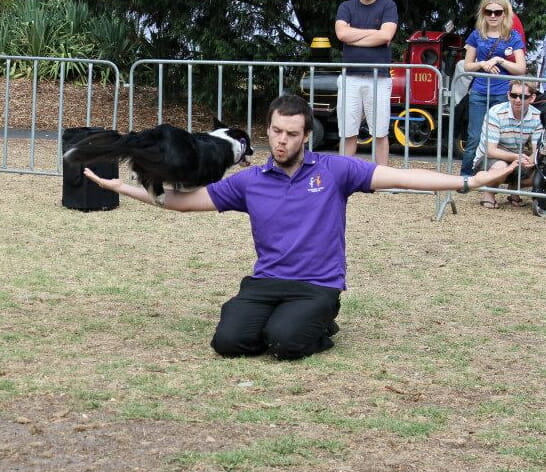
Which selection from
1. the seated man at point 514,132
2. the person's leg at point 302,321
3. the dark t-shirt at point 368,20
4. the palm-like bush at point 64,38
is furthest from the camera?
the palm-like bush at point 64,38

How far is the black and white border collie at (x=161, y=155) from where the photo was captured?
A: 5.77 m

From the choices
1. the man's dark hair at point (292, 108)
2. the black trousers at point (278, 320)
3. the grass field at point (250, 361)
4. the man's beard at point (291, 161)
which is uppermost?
the man's dark hair at point (292, 108)

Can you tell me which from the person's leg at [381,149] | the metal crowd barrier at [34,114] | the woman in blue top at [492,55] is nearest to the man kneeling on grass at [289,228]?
the person's leg at [381,149]

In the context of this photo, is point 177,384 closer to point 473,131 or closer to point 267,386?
point 267,386

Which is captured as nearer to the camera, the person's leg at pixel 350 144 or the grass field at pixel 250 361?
the grass field at pixel 250 361

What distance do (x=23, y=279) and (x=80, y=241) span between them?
1.44 metres

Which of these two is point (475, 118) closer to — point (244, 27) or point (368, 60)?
point (368, 60)

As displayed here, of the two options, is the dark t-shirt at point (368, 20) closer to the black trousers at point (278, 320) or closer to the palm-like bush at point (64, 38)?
the black trousers at point (278, 320)

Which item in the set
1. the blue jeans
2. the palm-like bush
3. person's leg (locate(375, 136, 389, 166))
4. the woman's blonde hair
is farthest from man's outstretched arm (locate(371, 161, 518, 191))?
the palm-like bush

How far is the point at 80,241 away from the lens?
9.16 meters

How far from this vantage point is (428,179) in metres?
5.86

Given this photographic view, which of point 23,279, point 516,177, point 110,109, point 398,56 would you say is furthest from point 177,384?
point 110,109

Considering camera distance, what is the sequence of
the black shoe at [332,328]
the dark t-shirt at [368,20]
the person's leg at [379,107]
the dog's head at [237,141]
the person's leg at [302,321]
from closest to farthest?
the person's leg at [302,321], the black shoe at [332,328], the dog's head at [237,141], the person's leg at [379,107], the dark t-shirt at [368,20]

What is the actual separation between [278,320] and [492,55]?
5915 mm
